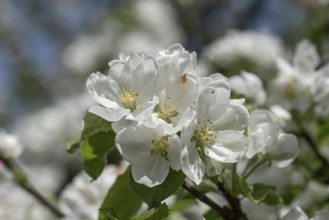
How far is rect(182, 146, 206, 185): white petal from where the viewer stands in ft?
4.47

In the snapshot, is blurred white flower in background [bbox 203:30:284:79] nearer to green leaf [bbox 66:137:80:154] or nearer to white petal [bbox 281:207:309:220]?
white petal [bbox 281:207:309:220]

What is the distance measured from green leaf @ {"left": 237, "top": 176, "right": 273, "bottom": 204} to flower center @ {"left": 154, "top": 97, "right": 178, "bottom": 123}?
11.4 inches

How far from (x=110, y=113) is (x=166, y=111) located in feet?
0.42

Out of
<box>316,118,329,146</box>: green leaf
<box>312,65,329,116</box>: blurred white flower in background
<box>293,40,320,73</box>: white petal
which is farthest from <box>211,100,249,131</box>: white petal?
<box>316,118,329,146</box>: green leaf

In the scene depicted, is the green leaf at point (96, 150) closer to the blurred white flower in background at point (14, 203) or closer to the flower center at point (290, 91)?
the flower center at point (290, 91)

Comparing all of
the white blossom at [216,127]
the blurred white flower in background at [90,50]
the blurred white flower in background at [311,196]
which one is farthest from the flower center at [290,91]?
the blurred white flower in background at [90,50]

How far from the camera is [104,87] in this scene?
59.2 inches

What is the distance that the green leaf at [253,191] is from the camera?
1.56 m

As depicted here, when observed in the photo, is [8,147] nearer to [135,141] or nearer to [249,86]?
[249,86]

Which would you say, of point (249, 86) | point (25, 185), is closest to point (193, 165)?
point (249, 86)

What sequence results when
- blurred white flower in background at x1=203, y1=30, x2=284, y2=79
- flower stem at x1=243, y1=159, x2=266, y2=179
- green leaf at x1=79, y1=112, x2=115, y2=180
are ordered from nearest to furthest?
green leaf at x1=79, y1=112, x2=115, y2=180
flower stem at x1=243, y1=159, x2=266, y2=179
blurred white flower in background at x1=203, y1=30, x2=284, y2=79

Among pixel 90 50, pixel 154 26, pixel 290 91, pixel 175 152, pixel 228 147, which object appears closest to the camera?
pixel 175 152

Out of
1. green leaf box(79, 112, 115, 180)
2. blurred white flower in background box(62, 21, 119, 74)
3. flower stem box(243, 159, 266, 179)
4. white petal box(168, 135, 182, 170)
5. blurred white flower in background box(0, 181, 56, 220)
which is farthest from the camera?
blurred white flower in background box(62, 21, 119, 74)

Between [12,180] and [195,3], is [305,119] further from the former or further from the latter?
[195,3]
